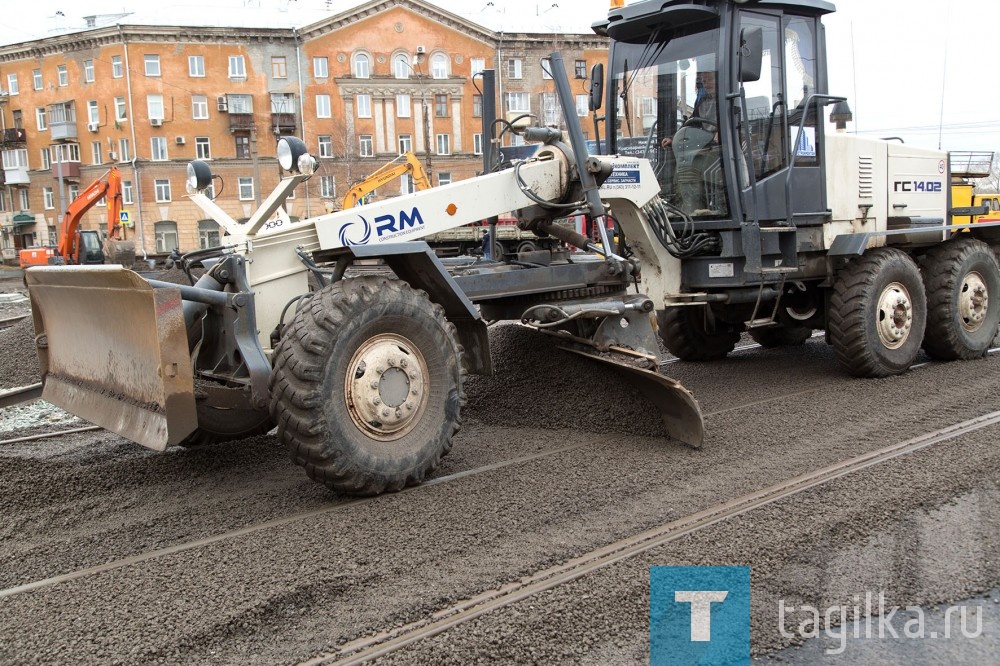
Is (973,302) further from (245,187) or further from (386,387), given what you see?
(245,187)

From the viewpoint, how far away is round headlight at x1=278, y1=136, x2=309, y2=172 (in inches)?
202

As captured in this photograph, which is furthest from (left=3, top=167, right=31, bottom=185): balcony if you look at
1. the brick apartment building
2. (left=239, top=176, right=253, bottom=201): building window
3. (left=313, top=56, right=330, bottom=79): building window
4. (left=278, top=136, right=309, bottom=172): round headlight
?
(left=278, top=136, right=309, bottom=172): round headlight

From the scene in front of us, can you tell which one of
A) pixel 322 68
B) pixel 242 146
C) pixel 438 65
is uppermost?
pixel 438 65

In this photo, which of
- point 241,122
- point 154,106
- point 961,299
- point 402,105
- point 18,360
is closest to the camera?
point 961,299

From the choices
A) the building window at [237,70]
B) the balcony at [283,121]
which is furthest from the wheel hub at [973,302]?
the building window at [237,70]

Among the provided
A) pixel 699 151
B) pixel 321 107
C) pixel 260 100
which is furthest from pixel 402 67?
pixel 699 151

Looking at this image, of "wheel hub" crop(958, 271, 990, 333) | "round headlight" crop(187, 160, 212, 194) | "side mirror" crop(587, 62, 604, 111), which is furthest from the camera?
"wheel hub" crop(958, 271, 990, 333)

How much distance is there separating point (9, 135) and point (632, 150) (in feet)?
204

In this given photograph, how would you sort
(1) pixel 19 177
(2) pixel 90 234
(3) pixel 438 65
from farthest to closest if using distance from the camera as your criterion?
(1) pixel 19 177
(3) pixel 438 65
(2) pixel 90 234

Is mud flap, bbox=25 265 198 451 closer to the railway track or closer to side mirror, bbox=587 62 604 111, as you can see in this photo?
the railway track

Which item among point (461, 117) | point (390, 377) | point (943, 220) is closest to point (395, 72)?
point (461, 117)

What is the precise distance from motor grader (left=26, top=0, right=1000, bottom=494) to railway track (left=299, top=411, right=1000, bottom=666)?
0.93 m

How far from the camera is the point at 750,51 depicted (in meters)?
7.22

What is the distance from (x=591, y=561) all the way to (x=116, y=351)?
290 cm
